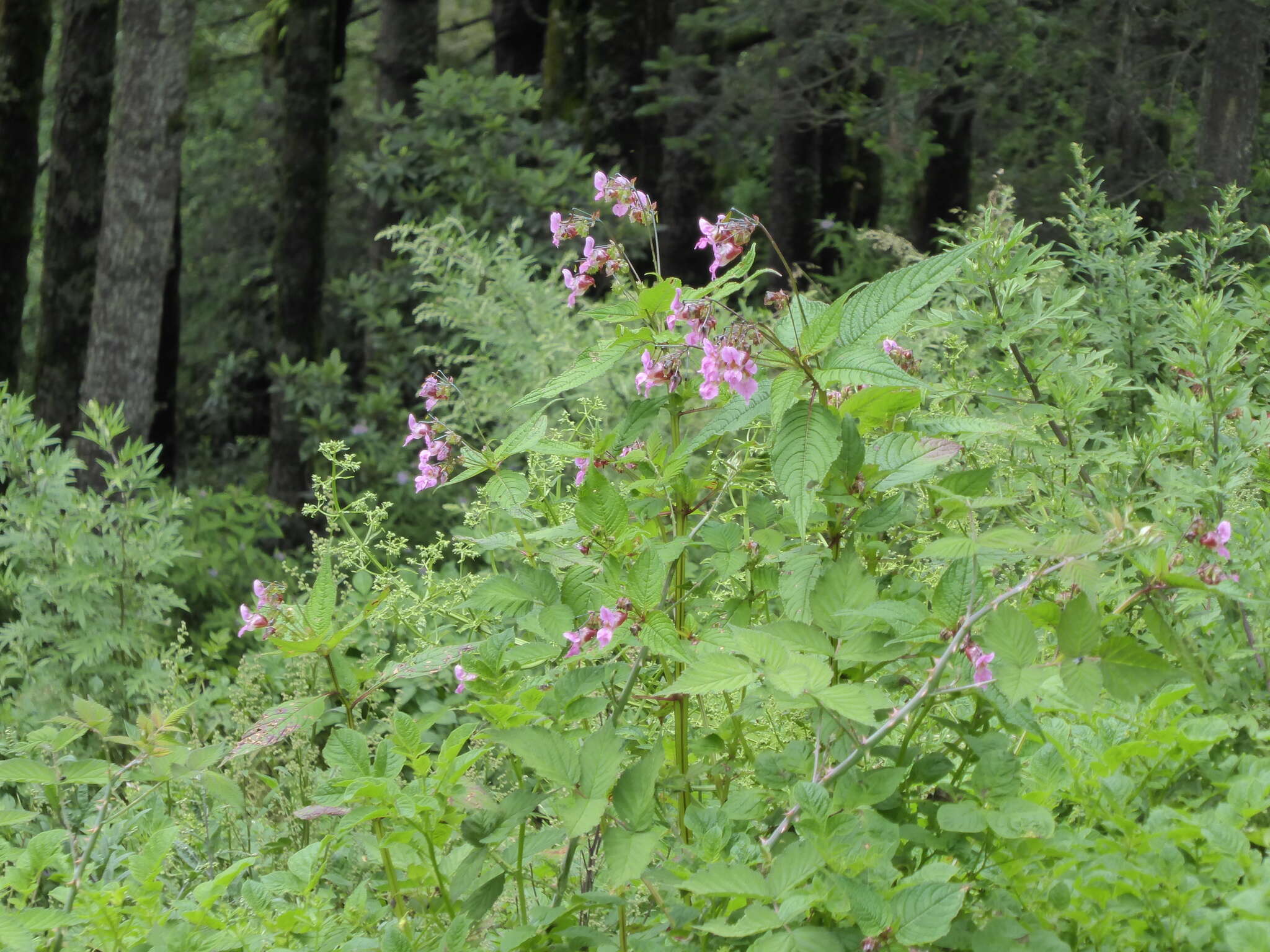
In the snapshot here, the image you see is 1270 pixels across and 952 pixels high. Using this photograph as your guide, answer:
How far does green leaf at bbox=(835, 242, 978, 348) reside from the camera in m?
1.56

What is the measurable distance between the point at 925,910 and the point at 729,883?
0.24 meters

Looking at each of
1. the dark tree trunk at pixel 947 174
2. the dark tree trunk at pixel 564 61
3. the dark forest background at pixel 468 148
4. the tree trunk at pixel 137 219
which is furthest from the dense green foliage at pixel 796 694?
the dark tree trunk at pixel 947 174

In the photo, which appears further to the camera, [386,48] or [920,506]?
[386,48]

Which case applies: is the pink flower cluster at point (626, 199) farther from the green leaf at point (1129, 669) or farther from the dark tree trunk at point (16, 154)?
the dark tree trunk at point (16, 154)

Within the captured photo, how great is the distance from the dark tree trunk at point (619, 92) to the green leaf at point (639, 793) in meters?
8.63

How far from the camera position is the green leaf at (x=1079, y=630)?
138 cm

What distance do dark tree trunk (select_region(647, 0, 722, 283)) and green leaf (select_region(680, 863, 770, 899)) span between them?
29.6ft

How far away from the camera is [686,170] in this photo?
11.4 metres

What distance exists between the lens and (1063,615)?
1.38 m

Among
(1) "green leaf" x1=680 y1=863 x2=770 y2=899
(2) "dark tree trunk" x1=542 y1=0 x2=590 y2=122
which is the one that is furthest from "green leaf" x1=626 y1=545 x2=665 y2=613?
(2) "dark tree trunk" x1=542 y1=0 x2=590 y2=122

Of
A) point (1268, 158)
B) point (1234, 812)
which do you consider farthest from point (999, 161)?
point (1234, 812)

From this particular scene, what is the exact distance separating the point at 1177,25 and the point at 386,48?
6174mm

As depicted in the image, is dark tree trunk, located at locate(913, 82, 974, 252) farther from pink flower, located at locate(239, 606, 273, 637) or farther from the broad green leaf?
the broad green leaf

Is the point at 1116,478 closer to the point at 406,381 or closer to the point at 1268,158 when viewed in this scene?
the point at 1268,158
